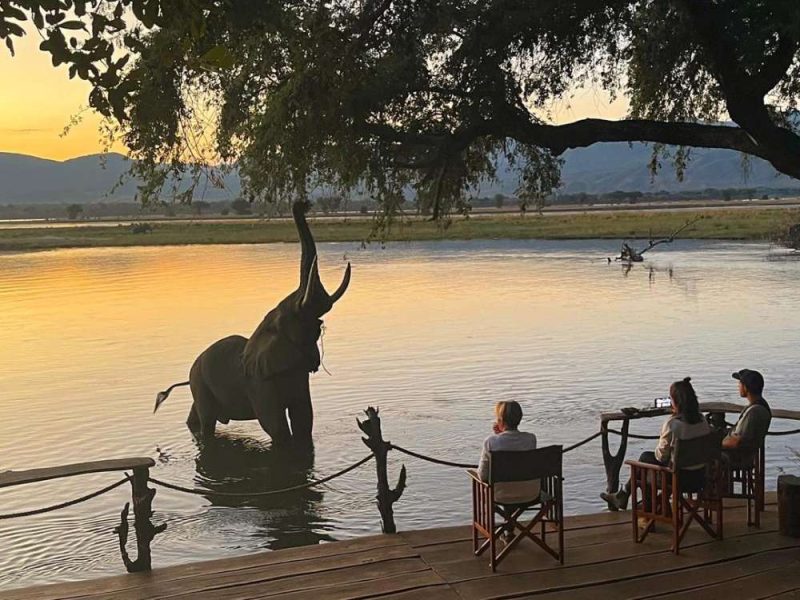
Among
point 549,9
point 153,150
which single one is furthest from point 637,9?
point 153,150

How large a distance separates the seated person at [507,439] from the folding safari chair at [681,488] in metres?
0.79

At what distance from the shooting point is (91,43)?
11.9 ft

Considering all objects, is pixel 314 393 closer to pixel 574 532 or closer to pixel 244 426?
pixel 244 426

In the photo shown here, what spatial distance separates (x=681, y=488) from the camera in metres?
6.66

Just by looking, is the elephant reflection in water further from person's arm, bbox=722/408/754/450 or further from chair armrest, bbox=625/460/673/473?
person's arm, bbox=722/408/754/450

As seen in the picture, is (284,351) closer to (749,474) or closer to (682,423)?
(749,474)

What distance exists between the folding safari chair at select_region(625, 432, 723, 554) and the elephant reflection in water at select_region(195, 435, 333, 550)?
4.24 meters

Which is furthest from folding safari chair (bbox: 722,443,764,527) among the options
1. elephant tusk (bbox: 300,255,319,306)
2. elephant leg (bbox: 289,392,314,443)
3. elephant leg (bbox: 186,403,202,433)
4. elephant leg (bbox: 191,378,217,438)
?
elephant leg (bbox: 186,403,202,433)

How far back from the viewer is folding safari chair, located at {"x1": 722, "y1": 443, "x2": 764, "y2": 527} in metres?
7.21

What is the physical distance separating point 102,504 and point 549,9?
25.8 ft

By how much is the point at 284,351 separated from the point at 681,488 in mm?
7112

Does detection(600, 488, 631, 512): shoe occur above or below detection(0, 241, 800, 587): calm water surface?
above

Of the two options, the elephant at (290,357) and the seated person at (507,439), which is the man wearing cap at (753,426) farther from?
the elephant at (290,357)

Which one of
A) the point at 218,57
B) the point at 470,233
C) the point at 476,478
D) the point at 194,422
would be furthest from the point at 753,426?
the point at 470,233
